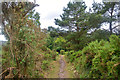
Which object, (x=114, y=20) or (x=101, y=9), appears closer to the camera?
(x=114, y=20)

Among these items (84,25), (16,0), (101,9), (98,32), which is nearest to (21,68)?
(16,0)

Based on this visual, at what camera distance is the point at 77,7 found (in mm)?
9273

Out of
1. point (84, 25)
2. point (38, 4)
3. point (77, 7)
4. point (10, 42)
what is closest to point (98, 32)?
point (84, 25)

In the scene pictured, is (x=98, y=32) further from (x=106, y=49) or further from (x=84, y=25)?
(x=106, y=49)

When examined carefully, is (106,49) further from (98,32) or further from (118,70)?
(98,32)

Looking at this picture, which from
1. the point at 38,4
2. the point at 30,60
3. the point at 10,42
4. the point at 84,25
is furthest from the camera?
the point at 84,25

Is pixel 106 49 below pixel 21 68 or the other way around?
the other way around

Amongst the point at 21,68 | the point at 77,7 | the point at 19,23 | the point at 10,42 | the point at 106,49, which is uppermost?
the point at 77,7

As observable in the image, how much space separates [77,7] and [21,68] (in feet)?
26.1

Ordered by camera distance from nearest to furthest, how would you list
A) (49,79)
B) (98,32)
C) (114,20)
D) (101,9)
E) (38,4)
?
1. (38,4)
2. (49,79)
3. (98,32)
4. (114,20)
5. (101,9)

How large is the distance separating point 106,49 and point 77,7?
23.1 feet

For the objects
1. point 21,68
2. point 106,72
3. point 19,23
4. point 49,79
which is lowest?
point 49,79

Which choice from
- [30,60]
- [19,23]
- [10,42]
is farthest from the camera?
[30,60]

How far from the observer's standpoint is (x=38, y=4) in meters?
2.70
